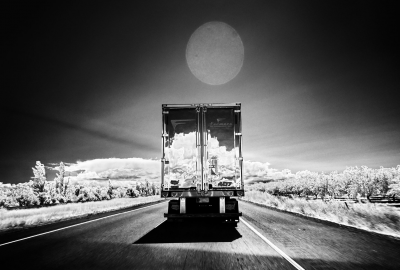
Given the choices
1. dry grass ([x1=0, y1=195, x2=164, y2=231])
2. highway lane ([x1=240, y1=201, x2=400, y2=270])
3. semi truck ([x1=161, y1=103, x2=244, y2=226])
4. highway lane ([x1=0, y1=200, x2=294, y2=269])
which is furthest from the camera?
dry grass ([x1=0, y1=195, x2=164, y2=231])

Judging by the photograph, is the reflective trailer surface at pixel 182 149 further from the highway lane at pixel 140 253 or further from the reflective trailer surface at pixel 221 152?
the highway lane at pixel 140 253

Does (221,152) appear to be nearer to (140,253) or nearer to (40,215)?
(140,253)

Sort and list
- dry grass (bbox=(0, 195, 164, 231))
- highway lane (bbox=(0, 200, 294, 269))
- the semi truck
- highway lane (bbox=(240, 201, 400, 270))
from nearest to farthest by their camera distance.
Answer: highway lane (bbox=(0, 200, 294, 269))
highway lane (bbox=(240, 201, 400, 270))
the semi truck
dry grass (bbox=(0, 195, 164, 231))

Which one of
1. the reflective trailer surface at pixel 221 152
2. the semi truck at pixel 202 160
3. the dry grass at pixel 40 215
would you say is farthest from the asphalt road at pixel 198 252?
the dry grass at pixel 40 215

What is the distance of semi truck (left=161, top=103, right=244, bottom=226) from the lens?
9.12 metres

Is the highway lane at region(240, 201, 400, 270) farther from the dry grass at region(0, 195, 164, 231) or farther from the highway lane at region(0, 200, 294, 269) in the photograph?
the dry grass at region(0, 195, 164, 231)

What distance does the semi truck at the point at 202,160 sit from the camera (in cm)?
912

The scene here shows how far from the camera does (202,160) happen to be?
916cm

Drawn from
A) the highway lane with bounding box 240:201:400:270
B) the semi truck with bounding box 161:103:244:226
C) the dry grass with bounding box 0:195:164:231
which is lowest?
the dry grass with bounding box 0:195:164:231

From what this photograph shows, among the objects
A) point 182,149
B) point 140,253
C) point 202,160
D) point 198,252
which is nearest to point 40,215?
point 182,149

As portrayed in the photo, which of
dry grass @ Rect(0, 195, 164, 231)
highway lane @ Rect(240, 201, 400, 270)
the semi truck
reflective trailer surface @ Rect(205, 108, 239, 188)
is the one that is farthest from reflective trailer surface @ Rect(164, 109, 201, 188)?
dry grass @ Rect(0, 195, 164, 231)

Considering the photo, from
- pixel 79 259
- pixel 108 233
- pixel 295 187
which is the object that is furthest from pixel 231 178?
pixel 295 187

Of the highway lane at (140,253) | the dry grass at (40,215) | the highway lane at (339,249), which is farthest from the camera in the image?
the dry grass at (40,215)

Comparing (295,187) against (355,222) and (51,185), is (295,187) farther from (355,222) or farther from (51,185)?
(355,222)
